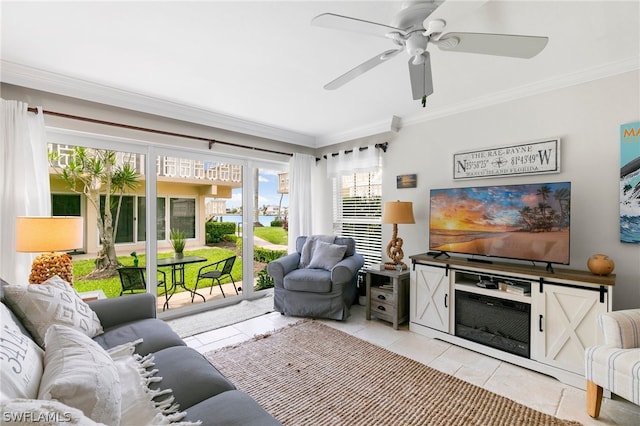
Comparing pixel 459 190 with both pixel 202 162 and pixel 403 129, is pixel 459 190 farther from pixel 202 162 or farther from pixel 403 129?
pixel 202 162

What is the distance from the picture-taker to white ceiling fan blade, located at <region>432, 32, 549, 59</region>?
1.51 m

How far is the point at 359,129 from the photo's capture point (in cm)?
409

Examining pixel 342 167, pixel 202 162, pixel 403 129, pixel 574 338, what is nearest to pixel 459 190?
pixel 403 129

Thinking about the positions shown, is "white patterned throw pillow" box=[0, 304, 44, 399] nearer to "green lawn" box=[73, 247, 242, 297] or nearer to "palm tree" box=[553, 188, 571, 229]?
"green lawn" box=[73, 247, 242, 297]

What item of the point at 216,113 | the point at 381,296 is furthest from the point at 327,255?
the point at 216,113

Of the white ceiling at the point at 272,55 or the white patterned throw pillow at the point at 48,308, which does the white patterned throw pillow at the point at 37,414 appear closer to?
the white patterned throw pillow at the point at 48,308

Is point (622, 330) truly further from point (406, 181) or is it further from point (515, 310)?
point (406, 181)

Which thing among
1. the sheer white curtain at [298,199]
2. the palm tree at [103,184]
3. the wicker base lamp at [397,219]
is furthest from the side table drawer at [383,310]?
the palm tree at [103,184]

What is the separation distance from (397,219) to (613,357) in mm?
1931

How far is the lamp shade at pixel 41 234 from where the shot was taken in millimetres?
2053

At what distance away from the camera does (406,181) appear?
12.0 ft

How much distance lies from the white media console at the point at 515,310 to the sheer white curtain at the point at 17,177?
3569 mm

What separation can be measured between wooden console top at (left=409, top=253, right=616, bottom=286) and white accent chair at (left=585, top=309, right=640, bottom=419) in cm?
26

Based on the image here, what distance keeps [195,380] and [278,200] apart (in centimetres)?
336
